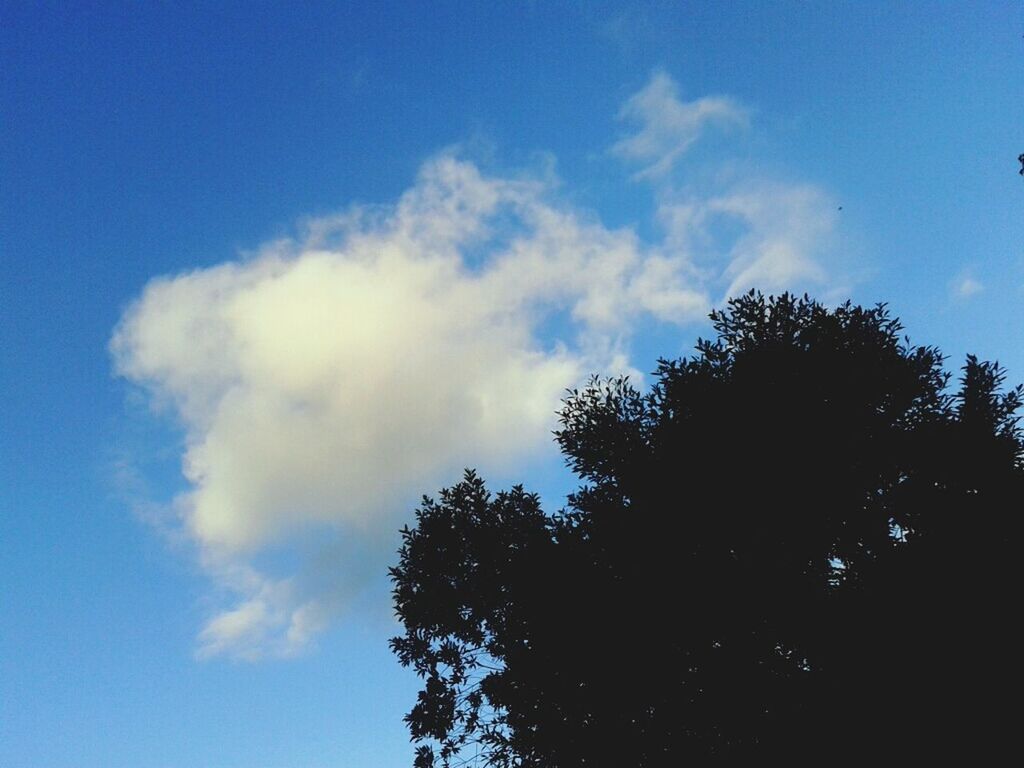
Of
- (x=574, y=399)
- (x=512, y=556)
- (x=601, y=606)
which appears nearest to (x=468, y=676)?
(x=512, y=556)

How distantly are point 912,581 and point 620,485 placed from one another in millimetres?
9502

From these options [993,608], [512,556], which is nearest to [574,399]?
[512,556]

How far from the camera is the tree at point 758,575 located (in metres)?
15.1

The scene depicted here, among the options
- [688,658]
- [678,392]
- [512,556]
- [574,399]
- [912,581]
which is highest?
[574,399]

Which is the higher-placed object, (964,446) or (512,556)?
(512,556)

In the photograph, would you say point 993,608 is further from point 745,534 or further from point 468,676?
point 468,676

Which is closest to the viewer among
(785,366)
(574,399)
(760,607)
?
(760,607)

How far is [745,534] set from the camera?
19.6 m

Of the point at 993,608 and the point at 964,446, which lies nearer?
the point at 993,608

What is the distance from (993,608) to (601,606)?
32.5 ft

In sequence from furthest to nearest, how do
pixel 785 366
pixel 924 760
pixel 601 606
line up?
pixel 785 366 → pixel 601 606 → pixel 924 760

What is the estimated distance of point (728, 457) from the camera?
20203mm

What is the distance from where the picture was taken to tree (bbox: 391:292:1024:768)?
593 inches

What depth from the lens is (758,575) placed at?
18031 millimetres
